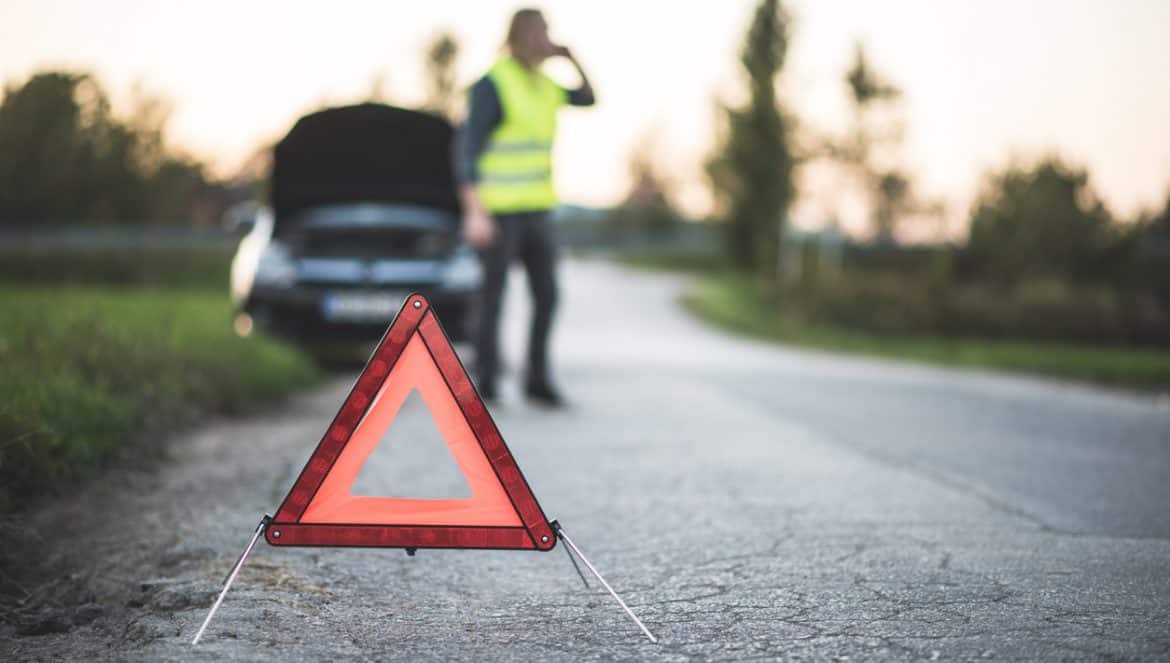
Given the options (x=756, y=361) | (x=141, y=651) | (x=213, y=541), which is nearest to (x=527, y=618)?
(x=141, y=651)

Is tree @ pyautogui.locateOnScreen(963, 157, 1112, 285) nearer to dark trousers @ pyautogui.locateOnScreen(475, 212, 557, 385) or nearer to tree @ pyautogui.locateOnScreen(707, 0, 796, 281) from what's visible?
tree @ pyautogui.locateOnScreen(707, 0, 796, 281)

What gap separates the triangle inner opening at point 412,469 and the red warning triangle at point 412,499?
89cm

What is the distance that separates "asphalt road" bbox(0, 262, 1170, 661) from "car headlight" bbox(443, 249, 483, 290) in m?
1.95

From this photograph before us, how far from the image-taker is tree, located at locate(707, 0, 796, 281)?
128ft

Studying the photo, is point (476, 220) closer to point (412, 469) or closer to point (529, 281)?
point (529, 281)

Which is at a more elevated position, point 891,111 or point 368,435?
point 891,111

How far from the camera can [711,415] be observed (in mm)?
7219

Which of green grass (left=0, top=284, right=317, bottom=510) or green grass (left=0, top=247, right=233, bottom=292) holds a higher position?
green grass (left=0, top=284, right=317, bottom=510)

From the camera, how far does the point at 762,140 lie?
131ft

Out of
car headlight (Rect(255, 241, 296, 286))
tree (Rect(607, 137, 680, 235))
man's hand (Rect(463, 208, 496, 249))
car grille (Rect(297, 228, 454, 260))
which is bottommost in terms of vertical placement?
car headlight (Rect(255, 241, 296, 286))

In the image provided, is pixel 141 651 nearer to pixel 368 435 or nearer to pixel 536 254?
pixel 368 435

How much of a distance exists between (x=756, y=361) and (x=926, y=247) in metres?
18.3

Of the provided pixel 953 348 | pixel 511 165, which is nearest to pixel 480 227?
pixel 511 165

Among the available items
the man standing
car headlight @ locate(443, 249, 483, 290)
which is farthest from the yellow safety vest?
car headlight @ locate(443, 249, 483, 290)
